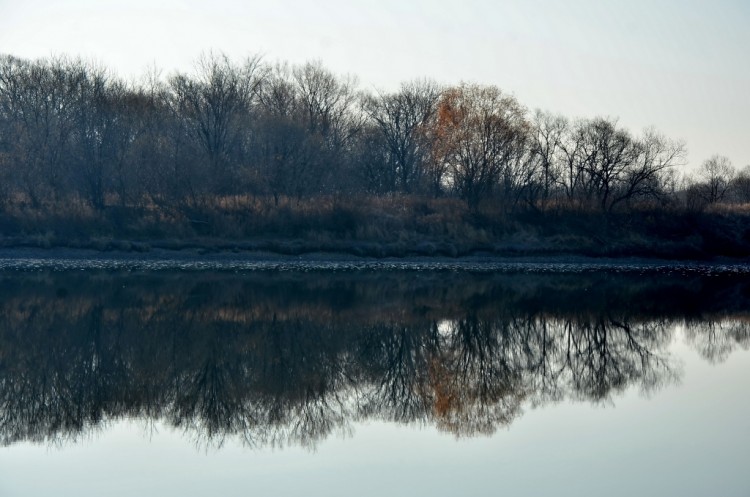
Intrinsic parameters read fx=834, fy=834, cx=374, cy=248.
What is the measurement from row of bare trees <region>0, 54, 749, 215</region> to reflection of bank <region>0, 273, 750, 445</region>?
1627 cm

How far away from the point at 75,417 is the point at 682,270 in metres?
41.5

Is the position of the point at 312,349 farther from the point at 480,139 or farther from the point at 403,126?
the point at 403,126

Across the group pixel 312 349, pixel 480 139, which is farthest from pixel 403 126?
pixel 312 349

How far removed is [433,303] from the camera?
→ 3061 cm

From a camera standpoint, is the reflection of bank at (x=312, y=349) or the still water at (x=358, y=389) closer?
the still water at (x=358, y=389)

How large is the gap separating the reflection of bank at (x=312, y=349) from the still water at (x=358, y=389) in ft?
0.24

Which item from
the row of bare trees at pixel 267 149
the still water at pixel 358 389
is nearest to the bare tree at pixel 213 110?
the row of bare trees at pixel 267 149

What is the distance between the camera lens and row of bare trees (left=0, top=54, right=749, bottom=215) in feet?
164

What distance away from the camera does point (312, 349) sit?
2098 cm

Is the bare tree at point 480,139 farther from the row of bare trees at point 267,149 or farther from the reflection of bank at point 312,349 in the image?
the reflection of bank at point 312,349

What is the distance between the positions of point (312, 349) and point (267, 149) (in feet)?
116

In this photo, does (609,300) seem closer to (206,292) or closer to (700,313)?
(700,313)

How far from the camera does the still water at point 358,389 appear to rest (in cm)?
1184

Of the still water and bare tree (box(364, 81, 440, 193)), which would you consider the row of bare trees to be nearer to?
bare tree (box(364, 81, 440, 193))
